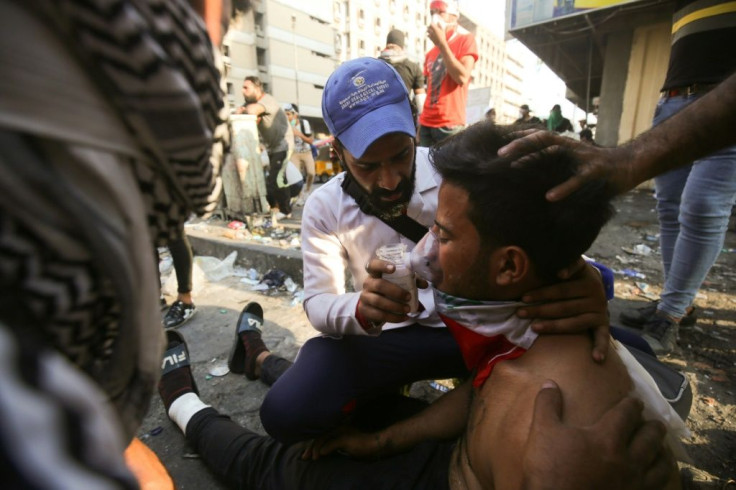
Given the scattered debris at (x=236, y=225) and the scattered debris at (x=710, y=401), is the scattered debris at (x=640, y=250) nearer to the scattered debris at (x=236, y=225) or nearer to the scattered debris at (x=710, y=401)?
the scattered debris at (x=710, y=401)

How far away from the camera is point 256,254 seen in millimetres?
4445

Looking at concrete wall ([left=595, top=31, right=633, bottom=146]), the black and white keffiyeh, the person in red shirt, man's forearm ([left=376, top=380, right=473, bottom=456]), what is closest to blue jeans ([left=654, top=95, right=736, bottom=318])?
man's forearm ([left=376, top=380, right=473, bottom=456])

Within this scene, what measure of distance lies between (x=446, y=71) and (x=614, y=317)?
284 centimetres

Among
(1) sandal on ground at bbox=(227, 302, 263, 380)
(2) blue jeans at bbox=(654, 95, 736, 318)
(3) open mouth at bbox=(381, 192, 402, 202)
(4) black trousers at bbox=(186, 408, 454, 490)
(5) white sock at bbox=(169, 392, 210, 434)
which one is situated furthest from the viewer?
(1) sandal on ground at bbox=(227, 302, 263, 380)

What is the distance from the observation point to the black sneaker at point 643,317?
2.61m

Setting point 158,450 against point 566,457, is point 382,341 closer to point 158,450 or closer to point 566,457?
point 566,457

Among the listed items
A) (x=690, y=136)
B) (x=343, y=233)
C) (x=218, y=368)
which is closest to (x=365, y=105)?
(x=343, y=233)

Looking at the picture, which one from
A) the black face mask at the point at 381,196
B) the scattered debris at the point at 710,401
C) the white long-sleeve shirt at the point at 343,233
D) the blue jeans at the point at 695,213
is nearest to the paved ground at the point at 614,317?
the scattered debris at the point at 710,401

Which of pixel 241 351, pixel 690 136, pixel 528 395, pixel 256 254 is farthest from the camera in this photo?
pixel 256 254

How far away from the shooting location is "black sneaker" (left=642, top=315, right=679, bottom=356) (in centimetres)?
237

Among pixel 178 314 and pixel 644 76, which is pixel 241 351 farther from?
pixel 644 76

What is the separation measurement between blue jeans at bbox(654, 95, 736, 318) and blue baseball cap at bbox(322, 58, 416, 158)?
5.23 ft

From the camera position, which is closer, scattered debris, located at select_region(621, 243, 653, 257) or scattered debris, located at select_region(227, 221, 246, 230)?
scattered debris, located at select_region(621, 243, 653, 257)

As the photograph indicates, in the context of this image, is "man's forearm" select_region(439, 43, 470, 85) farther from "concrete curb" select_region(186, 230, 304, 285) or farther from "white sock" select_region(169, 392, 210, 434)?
"white sock" select_region(169, 392, 210, 434)
